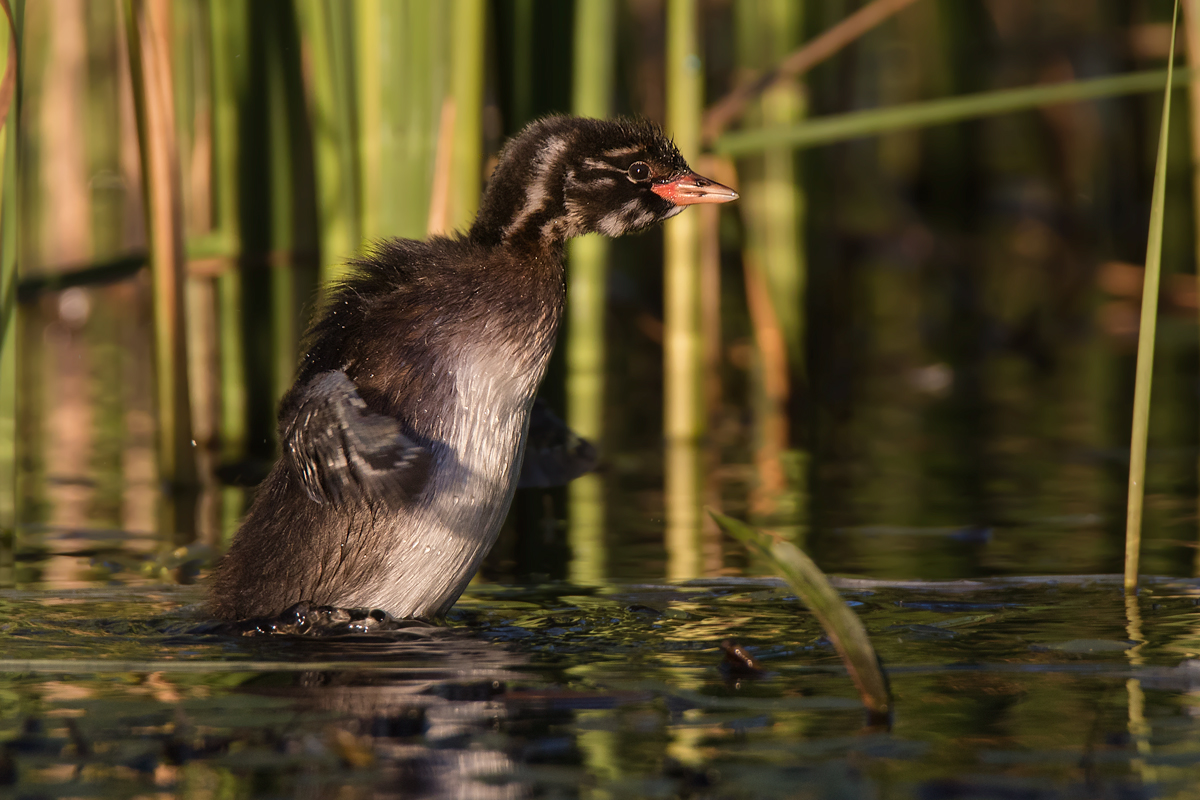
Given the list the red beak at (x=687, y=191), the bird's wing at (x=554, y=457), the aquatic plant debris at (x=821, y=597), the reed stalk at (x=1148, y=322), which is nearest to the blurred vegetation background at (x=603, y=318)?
the bird's wing at (x=554, y=457)

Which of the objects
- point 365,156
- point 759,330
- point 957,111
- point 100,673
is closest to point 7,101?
point 365,156

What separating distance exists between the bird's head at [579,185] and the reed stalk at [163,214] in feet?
6.34

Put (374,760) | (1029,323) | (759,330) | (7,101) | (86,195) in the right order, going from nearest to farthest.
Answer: (374,760) → (7,101) → (759,330) → (1029,323) → (86,195)

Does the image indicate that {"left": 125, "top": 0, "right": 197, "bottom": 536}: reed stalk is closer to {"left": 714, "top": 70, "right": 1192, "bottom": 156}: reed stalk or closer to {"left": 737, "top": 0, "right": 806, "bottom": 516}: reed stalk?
{"left": 714, "top": 70, "right": 1192, "bottom": 156}: reed stalk

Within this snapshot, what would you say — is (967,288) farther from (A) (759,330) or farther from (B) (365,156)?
(B) (365,156)

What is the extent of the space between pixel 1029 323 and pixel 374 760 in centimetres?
932

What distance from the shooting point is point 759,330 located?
28.3ft

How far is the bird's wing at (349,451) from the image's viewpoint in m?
4.30

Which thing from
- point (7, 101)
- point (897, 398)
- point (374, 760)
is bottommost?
point (374, 760)

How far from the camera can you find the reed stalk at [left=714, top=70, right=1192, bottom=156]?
5.61m

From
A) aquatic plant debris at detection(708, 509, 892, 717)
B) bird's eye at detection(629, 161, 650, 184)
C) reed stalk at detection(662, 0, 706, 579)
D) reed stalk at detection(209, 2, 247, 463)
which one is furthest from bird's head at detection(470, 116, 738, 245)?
reed stalk at detection(209, 2, 247, 463)

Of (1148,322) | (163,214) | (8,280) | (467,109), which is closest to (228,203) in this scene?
(163,214)

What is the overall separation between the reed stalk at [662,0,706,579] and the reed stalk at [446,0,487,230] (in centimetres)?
112

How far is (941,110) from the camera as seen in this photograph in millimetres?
6016
